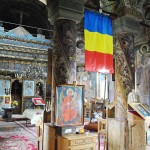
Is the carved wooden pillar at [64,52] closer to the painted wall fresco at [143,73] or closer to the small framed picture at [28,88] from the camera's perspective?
the painted wall fresco at [143,73]

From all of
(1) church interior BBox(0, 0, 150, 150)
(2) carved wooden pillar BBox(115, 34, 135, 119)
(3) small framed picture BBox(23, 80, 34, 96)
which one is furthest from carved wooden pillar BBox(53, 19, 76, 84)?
(3) small framed picture BBox(23, 80, 34, 96)

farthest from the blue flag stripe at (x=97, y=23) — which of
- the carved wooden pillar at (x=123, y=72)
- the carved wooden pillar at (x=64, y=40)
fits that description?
the carved wooden pillar at (x=64, y=40)

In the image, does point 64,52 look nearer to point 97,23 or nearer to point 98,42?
point 98,42

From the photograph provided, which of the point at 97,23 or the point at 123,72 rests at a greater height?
the point at 97,23

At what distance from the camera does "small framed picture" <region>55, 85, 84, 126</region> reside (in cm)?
411

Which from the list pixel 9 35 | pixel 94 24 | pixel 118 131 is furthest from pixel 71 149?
pixel 9 35

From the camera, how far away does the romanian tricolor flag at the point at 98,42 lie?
197 inches

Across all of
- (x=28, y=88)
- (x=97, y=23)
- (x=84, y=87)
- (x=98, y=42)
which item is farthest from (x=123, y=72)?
(x=28, y=88)

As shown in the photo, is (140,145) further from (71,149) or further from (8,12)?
(8,12)

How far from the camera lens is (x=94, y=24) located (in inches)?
205

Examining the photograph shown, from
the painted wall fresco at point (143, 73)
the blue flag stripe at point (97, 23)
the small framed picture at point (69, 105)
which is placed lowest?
the small framed picture at point (69, 105)

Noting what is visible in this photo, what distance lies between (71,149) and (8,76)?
11485mm

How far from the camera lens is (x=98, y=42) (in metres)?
5.20

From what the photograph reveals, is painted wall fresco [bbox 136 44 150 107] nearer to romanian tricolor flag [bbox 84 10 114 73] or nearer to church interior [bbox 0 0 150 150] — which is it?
church interior [bbox 0 0 150 150]
